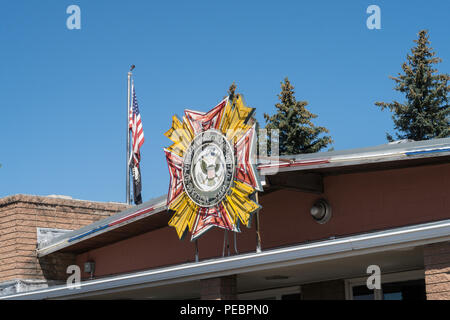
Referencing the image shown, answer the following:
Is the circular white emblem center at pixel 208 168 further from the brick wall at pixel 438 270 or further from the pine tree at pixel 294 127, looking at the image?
the pine tree at pixel 294 127

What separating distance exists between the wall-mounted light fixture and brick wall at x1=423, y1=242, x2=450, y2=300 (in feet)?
11.6

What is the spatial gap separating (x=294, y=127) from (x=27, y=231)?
20033 mm

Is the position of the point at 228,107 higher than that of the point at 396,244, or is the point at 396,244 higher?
the point at 228,107

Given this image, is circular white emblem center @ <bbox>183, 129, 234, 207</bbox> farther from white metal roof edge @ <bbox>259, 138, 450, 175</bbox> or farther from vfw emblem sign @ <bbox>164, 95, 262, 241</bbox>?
white metal roof edge @ <bbox>259, 138, 450, 175</bbox>

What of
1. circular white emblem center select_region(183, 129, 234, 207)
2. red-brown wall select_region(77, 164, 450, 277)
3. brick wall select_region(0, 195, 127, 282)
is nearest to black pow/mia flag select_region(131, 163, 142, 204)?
brick wall select_region(0, 195, 127, 282)

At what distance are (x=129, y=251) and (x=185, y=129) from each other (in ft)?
18.2

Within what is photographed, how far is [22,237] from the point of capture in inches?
876

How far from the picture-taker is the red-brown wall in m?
14.1

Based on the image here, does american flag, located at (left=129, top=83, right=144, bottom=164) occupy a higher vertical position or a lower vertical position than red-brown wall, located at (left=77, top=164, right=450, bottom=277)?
higher

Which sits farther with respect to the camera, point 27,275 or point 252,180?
point 27,275

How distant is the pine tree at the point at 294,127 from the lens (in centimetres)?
3928

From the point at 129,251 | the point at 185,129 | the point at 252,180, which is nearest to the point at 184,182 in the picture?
the point at 185,129

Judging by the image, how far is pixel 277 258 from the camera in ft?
46.0
